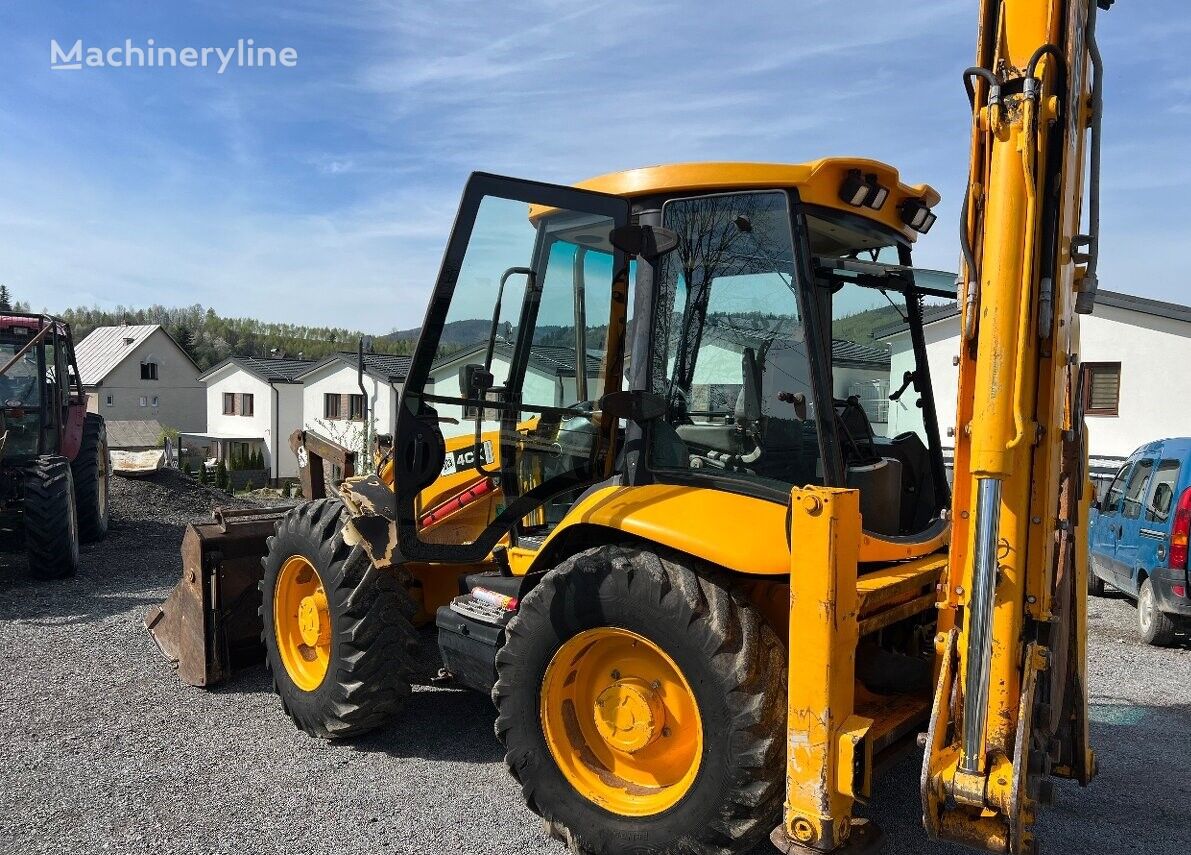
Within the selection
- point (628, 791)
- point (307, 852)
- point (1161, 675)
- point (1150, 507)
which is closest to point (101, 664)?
point (307, 852)

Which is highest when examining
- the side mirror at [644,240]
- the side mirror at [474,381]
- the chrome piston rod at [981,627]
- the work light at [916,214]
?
the work light at [916,214]

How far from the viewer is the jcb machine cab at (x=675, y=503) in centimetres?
295

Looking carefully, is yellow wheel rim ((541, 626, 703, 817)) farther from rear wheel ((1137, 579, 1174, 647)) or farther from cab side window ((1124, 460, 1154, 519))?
cab side window ((1124, 460, 1154, 519))

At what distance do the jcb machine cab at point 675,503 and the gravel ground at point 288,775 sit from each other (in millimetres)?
361

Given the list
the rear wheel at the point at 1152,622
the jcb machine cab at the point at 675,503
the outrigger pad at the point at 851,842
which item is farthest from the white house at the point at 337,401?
the outrigger pad at the point at 851,842

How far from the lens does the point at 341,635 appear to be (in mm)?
4336

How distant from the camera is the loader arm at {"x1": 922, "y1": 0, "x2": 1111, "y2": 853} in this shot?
266cm

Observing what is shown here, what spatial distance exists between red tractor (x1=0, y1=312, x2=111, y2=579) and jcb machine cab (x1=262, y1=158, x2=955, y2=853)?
18.8 feet

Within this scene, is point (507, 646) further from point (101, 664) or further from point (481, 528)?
point (101, 664)

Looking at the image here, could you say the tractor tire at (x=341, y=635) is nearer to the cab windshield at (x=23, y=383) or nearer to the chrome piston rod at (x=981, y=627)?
the chrome piston rod at (x=981, y=627)

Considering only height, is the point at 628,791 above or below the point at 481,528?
below

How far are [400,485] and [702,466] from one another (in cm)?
131

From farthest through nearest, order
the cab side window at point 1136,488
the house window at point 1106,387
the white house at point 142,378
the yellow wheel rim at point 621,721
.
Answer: the white house at point 142,378 → the house window at point 1106,387 → the cab side window at point 1136,488 → the yellow wheel rim at point 621,721

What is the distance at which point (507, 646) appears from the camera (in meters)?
3.54
